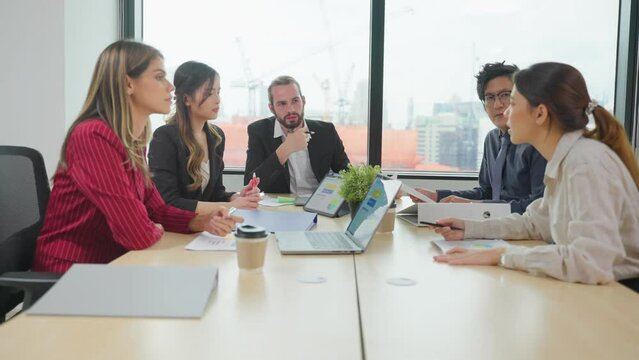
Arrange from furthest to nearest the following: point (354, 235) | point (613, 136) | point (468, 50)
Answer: point (468, 50) < point (354, 235) < point (613, 136)

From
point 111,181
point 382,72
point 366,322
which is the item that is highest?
point 382,72

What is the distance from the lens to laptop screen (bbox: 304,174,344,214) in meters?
2.49

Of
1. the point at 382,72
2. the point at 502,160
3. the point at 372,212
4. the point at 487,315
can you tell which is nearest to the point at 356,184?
the point at 372,212

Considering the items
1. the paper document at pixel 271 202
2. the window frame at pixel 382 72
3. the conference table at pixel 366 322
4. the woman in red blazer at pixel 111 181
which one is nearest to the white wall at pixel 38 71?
the window frame at pixel 382 72

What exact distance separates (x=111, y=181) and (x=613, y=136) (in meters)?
1.48

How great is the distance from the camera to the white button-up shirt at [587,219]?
1439mm

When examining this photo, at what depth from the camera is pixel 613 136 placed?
1670mm

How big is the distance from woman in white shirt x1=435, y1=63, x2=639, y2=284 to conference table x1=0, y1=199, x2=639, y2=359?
0.19 ft

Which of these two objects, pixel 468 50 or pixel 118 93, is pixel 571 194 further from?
pixel 468 50

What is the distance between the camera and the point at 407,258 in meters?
1.72

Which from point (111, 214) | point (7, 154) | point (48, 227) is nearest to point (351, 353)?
point (111, 214)

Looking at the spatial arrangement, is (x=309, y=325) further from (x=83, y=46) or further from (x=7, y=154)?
(x=83, y=46)

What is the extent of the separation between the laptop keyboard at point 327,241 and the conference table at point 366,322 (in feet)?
0.58

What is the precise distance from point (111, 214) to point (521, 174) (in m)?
1.84
